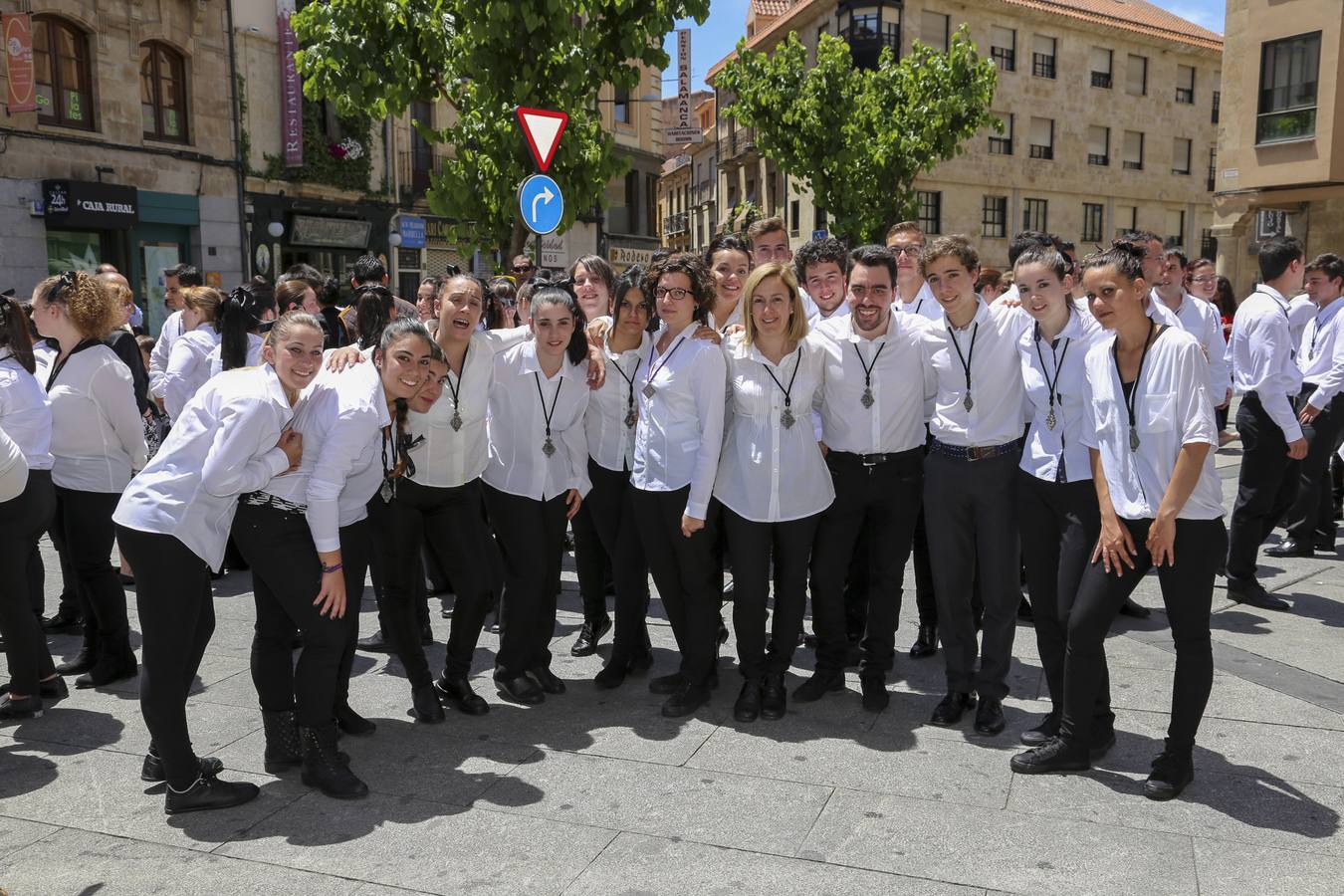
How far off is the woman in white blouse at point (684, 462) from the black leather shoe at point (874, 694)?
27.9 inches

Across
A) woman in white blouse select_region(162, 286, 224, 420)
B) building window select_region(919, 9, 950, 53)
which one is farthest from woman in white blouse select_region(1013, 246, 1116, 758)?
building window select_region(919, 9, 950, 53)

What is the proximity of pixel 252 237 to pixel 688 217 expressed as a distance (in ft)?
141

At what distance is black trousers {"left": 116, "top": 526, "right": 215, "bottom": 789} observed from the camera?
3.70 meters

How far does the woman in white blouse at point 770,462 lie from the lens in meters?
4.67

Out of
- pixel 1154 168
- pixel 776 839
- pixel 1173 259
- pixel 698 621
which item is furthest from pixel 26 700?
pixel 1154 168

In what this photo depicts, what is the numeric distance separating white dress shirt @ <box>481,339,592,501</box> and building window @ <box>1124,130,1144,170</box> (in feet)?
146

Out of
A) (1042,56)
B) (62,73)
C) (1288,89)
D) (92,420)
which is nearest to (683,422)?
(92,420)

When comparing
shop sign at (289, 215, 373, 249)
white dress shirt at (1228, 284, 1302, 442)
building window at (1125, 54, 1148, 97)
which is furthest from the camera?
building window at (1125, 54, 1148, 97)

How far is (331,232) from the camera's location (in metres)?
24.6

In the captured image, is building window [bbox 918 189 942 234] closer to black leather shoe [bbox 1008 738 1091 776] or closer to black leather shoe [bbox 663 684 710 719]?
black leather shoe [bbox 663 684 710 719]

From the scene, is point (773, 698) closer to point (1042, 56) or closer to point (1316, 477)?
point (1316, 477)

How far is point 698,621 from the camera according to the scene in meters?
4.99

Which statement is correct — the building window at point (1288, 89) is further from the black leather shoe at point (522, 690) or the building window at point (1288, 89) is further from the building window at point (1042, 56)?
the black leather shoe at point (522, 690)

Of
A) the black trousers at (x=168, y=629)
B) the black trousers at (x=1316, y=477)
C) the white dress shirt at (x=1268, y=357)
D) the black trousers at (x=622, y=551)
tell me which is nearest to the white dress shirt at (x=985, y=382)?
the black trousers at (x=622, y=551)
